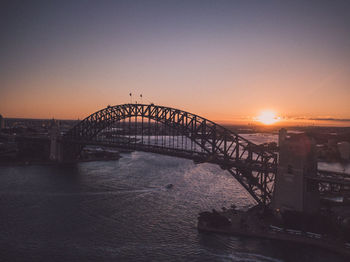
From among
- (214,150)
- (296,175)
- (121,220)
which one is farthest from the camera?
(214,150)

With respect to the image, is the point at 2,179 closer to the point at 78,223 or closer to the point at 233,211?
the point at 78,223

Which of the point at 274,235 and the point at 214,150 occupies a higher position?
the point at 214,150

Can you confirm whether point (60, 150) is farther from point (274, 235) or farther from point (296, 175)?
point (296, 175)

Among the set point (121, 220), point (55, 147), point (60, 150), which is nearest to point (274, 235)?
point (121, 220)

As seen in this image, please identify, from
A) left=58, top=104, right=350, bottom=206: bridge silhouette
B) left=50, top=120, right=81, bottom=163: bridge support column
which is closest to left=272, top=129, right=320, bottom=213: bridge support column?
left=58, top=104, right=350, bottom=206: bridge silhouette

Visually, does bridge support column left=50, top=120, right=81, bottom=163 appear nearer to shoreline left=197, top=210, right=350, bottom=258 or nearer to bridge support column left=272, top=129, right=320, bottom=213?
shoreline left=197, top=210, right=350, bottom=258

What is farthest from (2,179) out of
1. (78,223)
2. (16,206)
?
(78,223)

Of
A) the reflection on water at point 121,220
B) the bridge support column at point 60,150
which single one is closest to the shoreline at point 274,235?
the reflection on water at point 121,220
